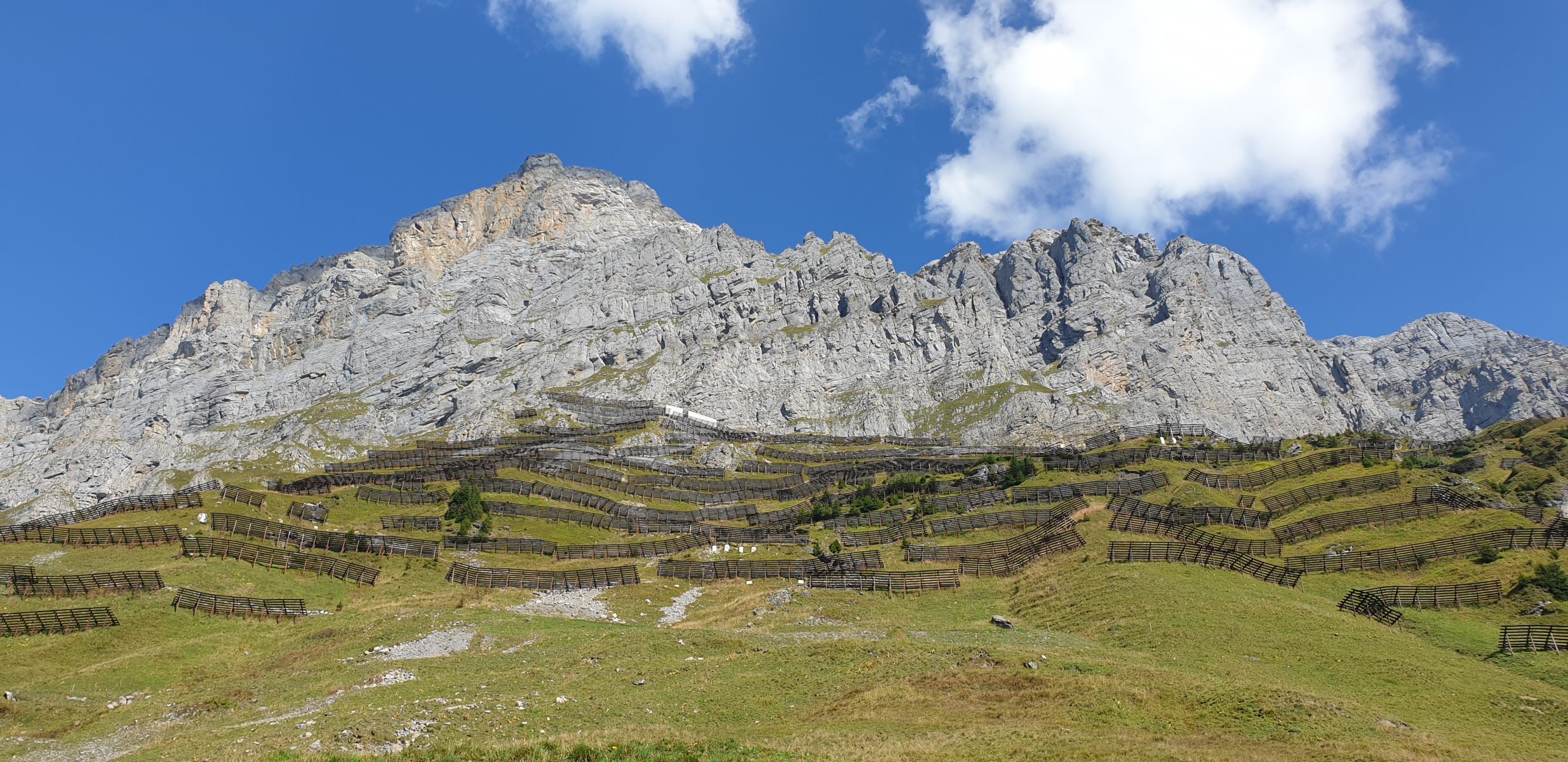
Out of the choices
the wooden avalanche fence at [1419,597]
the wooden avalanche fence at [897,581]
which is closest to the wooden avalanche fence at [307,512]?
the wooden avalanche fence at [897,581]

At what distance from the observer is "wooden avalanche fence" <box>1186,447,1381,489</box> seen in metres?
95.8

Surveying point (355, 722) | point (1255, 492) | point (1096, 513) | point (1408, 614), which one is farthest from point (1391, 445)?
point (355, 722)

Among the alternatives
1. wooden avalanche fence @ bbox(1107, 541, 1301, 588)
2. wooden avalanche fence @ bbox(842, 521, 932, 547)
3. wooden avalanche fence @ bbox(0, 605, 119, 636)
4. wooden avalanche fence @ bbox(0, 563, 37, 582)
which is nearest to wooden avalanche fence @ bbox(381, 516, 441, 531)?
wooden avalanche fence @ bbox(0, 563, 37, 582)

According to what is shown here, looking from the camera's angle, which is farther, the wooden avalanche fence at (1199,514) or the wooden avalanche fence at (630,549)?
the wooden avalanche fence at (630,549)

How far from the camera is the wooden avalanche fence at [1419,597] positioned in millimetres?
56312

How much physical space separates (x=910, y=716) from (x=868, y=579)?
37.2 metres

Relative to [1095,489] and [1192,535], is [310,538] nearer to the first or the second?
[1192,535]

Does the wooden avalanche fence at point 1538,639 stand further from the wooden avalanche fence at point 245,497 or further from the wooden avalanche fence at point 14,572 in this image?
the wooden avalanche fence at point 245,497

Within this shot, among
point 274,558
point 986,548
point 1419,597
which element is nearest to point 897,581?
point 986,548

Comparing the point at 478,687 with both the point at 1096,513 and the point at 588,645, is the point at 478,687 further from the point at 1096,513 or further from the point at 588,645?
the point at 1096,513

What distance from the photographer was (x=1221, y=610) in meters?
52.3

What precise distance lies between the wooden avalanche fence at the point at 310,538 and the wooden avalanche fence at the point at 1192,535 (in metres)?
60.4

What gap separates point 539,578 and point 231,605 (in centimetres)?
2234

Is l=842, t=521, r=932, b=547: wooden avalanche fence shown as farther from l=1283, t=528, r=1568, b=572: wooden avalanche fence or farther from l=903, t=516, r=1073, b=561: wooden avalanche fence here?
l=1283, t=528, r=1568, b=572: wooden avalanche fence
